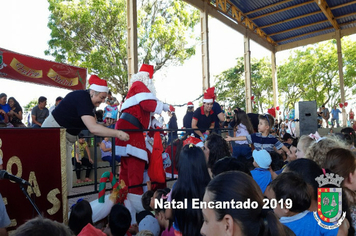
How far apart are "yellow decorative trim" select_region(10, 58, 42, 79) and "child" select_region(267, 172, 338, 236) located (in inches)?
337

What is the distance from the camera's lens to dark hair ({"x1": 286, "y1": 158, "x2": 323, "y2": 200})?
2155 mm

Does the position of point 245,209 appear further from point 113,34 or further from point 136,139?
point 113,34

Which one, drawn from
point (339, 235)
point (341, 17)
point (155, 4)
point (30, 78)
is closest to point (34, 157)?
point (339, 235)

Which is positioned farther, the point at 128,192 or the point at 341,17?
the point at 341,17

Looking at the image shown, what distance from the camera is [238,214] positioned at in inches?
53.0

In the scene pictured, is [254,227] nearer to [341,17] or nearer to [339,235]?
[339,235]

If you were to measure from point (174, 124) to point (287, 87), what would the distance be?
23.8m

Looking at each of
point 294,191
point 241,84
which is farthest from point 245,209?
point 241,84

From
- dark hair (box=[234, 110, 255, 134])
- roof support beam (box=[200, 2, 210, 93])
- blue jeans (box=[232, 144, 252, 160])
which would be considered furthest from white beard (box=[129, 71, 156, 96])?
roof support beam (box=[200, 2, 210, 93])

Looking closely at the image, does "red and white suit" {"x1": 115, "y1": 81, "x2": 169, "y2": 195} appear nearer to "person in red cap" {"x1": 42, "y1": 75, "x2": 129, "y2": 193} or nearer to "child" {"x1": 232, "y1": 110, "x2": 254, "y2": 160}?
"person in red cap" {"x1": 42, "y1": 75, "x2": 129, "y2": 193}

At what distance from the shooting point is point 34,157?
288 centimetres

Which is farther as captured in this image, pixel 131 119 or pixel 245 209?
pixel 131 119

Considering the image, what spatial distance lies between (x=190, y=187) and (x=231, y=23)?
15.5 metres

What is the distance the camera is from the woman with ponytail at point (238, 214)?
135 centimetres
